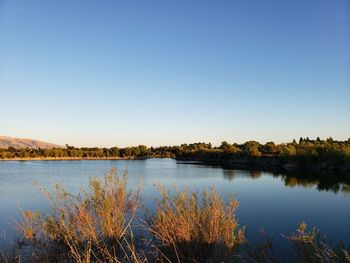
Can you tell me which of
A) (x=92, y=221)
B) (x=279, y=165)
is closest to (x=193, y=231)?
(x=92, y=221)

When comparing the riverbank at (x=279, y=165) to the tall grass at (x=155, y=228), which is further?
the riverbank at (x=279, y=165)

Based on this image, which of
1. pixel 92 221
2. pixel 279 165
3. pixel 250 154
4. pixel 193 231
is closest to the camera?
pixel 193 231

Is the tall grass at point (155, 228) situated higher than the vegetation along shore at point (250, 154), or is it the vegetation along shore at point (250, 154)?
the vegetation along shore at point (250, 154)

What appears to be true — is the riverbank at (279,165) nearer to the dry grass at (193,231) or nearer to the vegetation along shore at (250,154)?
the vegetation along shore at (250,154)

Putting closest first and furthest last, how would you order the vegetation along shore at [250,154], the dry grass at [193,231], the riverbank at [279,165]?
the dry grass at [193,231] → the riverbank at [279,165] → the vegetation along shore at [250,154]

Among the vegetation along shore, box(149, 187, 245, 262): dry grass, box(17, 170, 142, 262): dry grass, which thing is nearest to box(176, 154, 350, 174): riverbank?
the vegetation along shore

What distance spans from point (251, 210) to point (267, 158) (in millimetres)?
63855

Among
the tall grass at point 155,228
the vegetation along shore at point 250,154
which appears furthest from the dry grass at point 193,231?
the vegetation along shore at point 250,154

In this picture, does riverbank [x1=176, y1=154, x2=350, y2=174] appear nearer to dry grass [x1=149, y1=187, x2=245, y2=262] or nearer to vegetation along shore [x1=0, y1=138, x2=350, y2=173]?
vegetation along shore [x1=0, y1=138, x2=350, y2=173]

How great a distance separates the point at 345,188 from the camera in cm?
3441

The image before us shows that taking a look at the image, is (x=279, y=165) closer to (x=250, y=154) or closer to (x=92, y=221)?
(x=250, y=154)

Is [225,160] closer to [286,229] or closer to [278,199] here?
[278,199]

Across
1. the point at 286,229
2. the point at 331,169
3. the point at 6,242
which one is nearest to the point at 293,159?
the point at 331,169

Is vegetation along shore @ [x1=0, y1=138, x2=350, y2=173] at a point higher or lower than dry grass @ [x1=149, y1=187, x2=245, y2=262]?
higher
